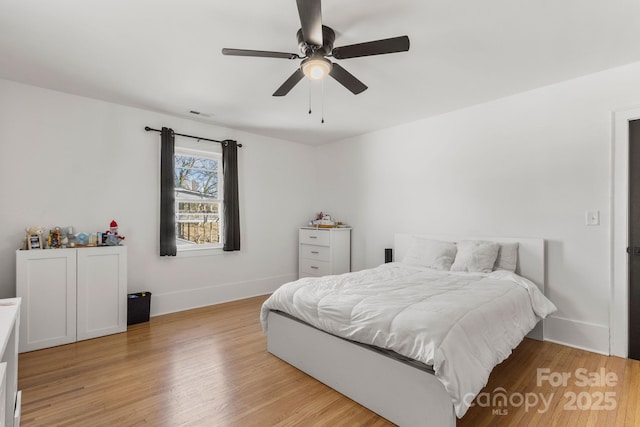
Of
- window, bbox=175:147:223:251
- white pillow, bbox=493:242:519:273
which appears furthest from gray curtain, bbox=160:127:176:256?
white pillow, bbox=493:242:519:273

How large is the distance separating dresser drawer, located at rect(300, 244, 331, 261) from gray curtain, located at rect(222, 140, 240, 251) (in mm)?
1098

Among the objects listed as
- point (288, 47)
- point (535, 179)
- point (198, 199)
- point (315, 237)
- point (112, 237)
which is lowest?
point (315, 237)

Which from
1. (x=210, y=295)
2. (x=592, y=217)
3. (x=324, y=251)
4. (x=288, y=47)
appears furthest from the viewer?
(x=324, y=251)

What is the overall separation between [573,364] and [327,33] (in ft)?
10.4

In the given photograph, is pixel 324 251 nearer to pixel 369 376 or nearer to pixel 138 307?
pixel 138 307

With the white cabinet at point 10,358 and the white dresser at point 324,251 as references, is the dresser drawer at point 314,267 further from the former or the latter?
the white cabinet at point 10,358

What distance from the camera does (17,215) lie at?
9.82 feet

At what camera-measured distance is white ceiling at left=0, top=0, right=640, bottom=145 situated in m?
1.94

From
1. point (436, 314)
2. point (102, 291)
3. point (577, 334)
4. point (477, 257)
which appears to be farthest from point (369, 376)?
point (102, 291)

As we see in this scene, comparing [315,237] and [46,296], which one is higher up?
[315,237]

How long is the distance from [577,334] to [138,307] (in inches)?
175

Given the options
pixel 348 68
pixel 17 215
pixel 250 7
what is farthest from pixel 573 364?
pixel 17 215

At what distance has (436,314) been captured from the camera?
1.83m

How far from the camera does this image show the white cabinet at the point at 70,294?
2781 mm
